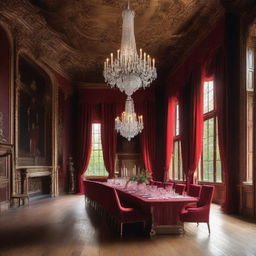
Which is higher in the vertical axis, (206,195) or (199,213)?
(206,195)

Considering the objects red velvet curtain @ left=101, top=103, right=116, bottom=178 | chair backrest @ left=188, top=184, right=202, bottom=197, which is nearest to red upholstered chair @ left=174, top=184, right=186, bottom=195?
chair backrest @ left=188, top=184, right=202, bottom=197

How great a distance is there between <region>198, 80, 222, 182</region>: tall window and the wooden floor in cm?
259

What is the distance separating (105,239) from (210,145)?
5625mm

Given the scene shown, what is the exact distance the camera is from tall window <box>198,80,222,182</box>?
9398 mm

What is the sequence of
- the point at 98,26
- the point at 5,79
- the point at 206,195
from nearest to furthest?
the point at 206,195 → the point at 5,79 → the point at 98,26

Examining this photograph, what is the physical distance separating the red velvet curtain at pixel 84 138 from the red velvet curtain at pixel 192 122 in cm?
469

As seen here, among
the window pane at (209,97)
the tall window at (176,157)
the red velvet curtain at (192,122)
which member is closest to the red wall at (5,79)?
the red velvet curtain at (192,122)

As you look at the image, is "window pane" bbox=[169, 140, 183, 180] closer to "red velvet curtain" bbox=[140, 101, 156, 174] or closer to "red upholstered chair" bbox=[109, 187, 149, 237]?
"red velvet curtain" bbox=[140, 101, 156, 174]

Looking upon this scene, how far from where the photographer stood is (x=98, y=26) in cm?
942

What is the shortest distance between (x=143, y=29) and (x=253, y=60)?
140 inches

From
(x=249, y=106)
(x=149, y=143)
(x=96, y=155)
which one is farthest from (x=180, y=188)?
(x=96, y=155)

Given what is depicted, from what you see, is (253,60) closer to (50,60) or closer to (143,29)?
(143,29)

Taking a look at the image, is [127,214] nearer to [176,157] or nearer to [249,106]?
[249,106]

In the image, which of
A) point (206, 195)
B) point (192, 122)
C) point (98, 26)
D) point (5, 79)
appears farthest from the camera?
point (192, 122)
